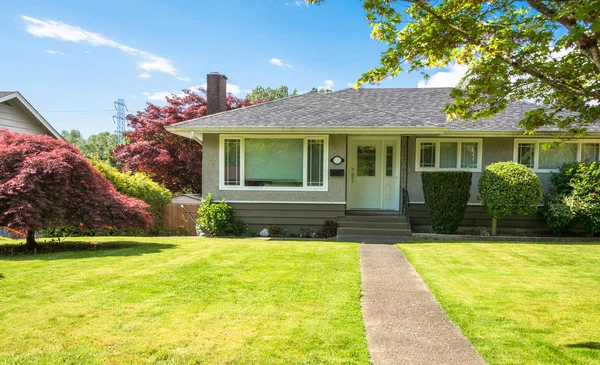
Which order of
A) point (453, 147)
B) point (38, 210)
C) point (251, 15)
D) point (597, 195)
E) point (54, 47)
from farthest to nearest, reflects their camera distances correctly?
point (54, 47)
point (251, 15)
point (453, 147)
point (597, 195)
point (38, 210)

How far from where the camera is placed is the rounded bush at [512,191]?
990 cm

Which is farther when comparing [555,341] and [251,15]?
[251,15]

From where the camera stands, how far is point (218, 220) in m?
10.8

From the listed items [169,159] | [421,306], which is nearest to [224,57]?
[169,159]

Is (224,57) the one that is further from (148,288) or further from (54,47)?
(148,288)

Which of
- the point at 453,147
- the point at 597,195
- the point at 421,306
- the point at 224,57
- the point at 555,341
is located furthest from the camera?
the point at 224,57

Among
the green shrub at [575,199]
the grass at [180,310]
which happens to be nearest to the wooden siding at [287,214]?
the grass at [180,310]

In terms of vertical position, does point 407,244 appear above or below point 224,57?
below

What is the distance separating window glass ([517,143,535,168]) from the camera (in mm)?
11555

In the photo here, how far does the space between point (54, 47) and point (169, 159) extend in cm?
1171

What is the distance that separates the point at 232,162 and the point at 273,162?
4.05 feet

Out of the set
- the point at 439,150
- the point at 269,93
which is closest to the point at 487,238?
the point at 439,150

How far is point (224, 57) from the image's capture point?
2108 centimetres

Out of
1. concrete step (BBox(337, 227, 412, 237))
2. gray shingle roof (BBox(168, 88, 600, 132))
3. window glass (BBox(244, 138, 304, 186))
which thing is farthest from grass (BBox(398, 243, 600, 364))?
window glass (BBox(244, 138, 304, 186))
